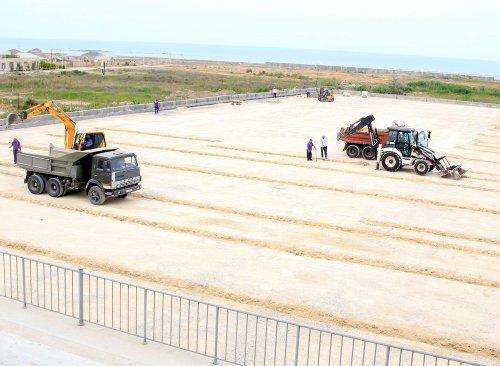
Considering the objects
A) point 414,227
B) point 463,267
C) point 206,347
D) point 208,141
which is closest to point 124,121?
point 208,141

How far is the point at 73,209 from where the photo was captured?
1991 centimetres

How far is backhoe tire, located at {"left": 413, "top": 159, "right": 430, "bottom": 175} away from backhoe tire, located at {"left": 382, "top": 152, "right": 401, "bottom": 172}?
0.86 metres

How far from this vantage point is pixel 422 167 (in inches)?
1101

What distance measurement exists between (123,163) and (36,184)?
3340 mm

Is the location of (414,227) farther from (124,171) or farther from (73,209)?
(73,209)

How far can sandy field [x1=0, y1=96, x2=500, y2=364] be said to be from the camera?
13148mm

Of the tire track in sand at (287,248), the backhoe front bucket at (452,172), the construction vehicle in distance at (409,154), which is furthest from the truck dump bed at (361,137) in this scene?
the tire track in sand at (287,248)

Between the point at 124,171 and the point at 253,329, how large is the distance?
10420 millimetres

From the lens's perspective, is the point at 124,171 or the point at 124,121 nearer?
the point at 124,171

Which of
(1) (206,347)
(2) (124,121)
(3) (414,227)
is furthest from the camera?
(2) (124,121)

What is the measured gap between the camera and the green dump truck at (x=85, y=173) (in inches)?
803

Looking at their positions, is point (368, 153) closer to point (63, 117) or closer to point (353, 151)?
point (353, 151)

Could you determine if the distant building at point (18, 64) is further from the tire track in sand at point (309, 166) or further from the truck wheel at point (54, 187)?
the truck wheel at point (54, 187)

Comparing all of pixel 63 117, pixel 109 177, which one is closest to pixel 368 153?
pixel 63 117
